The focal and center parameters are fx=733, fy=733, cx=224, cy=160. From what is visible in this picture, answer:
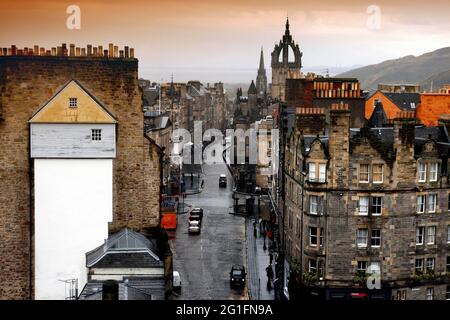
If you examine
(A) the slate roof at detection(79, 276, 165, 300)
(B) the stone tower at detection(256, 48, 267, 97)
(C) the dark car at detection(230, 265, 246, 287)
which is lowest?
(C) the dark car at detection(230, 265, 246, 287)

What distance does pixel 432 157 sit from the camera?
2464 centimetres

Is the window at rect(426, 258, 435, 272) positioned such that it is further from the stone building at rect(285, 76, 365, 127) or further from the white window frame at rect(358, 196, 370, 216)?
the stone building at rect(285, 76, 365, 127)

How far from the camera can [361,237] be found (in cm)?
2448

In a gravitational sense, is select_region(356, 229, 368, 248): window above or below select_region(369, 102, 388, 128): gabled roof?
below

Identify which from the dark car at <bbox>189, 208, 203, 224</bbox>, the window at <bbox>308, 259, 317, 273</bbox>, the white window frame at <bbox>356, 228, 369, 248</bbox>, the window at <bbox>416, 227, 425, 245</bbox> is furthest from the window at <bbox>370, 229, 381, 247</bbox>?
the dark car at <bbox>189, 208, 203, 224</bbox>

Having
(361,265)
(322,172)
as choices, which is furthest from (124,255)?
(361,265)

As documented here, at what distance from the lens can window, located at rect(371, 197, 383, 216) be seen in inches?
959

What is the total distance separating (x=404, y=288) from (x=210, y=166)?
164 feet

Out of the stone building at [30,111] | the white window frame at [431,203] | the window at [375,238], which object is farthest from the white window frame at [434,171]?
the stone building at [30,111]

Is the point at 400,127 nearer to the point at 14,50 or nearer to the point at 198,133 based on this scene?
the point at 14,50

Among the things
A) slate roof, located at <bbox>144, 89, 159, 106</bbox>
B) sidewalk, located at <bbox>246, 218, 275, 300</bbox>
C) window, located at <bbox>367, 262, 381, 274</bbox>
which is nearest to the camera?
window, located at <bbox>367, 262, 381, 274</bbox>

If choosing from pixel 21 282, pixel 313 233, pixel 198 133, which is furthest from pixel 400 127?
pixel 198 133

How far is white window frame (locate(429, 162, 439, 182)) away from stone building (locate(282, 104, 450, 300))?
0.11ft

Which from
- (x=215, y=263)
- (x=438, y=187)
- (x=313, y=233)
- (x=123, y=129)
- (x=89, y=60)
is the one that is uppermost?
(x=89, y=60)
